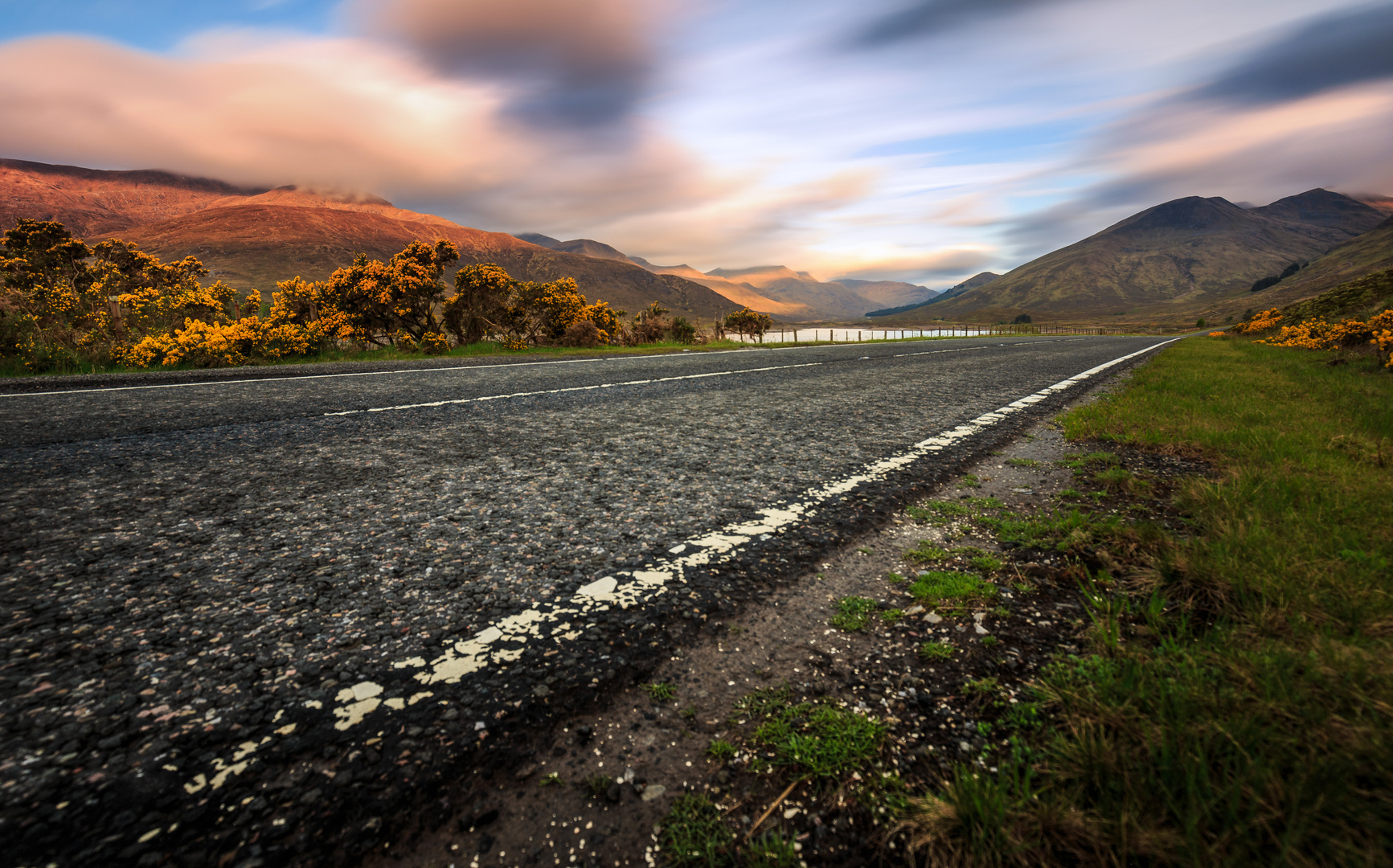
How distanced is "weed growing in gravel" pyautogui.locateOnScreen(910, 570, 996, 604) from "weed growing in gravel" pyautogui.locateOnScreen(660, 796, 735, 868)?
4.14ft

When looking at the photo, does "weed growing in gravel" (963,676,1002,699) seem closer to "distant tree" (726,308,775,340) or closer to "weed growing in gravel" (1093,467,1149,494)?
"weed growing in gravel" (1093,467,1149,494)

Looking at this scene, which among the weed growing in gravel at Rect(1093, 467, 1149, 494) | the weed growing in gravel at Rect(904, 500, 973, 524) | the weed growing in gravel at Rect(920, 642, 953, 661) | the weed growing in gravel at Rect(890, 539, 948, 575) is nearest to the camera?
the weed growing in gravel at Rect(920, 642, 953, 661)

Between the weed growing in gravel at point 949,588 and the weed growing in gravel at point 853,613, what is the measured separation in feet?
0.70

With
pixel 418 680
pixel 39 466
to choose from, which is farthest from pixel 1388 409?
pixel 39 466

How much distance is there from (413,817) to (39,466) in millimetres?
4304

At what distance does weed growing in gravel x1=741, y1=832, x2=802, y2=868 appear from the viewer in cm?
113

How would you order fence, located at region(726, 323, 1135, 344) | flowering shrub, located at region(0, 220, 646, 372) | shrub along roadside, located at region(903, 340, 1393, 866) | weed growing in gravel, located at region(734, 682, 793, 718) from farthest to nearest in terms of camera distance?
fence, located at region(726, 323, 1135, 344) < flowering shrub, located at region(0, 220, 646, 372) < weed growing in gravel, located at region(734, 682, 793, 718) < shrub along roadside, located at region(903, 340, 1393, 866)

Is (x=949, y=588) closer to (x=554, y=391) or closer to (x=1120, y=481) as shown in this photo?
(x=1120, y=481)

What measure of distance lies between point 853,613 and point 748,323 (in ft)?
144

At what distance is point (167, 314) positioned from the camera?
44.8 ft

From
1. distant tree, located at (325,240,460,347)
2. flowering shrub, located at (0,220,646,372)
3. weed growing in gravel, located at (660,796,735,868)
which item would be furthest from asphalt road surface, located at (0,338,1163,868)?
distant tree, located at (325,240,460,347)

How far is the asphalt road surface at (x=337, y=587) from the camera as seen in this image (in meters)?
1.19

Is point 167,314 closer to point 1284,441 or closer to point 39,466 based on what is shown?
point 39,466

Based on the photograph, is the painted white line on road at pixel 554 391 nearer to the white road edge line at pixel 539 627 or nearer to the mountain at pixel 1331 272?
the white road edge line at pixel 539 627
